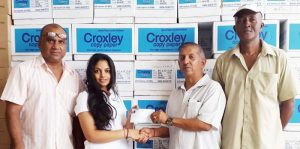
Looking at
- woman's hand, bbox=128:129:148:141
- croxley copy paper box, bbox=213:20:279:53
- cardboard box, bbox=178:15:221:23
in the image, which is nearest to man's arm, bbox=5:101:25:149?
woman's hand, bbox=128:129:148:141

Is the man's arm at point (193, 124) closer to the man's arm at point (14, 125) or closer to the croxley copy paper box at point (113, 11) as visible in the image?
the croxley copy paper box at point (113, 11)

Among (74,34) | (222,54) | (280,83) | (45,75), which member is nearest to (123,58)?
(74,34)

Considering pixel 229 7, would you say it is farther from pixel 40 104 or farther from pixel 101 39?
pixel 40 104

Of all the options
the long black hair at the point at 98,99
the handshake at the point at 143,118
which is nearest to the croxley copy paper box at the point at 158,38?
the long black hair at the point at 98,99

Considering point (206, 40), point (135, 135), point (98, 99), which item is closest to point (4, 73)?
point (98, 99)

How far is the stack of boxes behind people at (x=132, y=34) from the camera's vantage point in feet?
5.63

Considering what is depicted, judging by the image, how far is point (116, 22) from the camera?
1769 mm

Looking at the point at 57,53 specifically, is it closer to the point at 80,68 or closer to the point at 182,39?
the point at 80,68

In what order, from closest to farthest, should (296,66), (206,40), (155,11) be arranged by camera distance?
(296,66)
(155,11)
(206,40)

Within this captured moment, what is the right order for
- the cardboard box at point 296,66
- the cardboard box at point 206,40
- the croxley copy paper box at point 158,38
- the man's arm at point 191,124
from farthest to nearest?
1. the cardboard box at point 206,40
2. the croxley copy paper box at point 158,38
3. the cardboard box at point 296,66
4. the man's arm at point 191,124

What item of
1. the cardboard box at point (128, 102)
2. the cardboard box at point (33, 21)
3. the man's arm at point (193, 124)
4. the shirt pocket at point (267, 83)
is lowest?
the man's arm at point (193, 124)

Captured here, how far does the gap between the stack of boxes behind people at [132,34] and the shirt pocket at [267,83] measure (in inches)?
13.1

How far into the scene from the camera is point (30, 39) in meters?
1.82

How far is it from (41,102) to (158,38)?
80 centimetres
